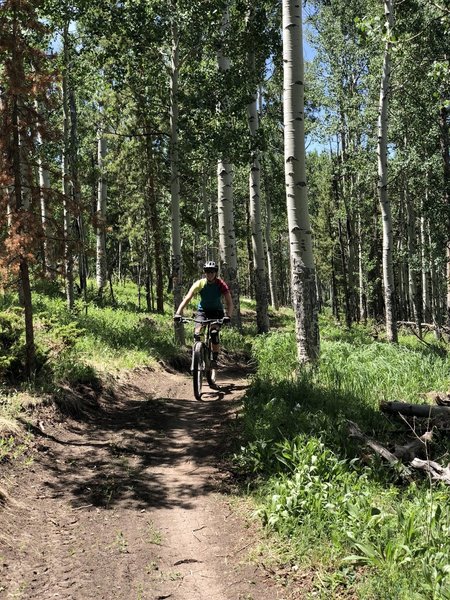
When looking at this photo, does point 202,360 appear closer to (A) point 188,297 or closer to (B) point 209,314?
(B) point 209,314

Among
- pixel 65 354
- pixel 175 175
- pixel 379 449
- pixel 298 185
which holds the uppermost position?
pixel 175 175

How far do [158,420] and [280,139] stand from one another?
2601 cm

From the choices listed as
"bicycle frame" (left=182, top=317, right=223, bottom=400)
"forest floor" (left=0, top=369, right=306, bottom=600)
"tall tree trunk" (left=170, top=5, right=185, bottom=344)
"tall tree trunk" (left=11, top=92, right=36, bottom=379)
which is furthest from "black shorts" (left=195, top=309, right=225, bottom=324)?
"tall tree trunk" (left=170, top=5, right=185, bottom=344)

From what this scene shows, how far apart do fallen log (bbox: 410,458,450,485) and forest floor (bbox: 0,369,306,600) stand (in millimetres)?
1625

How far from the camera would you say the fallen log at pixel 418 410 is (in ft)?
18.7

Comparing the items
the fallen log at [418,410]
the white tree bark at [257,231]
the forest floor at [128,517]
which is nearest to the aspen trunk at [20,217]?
the forest floor at [128,517]

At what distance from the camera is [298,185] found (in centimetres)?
830

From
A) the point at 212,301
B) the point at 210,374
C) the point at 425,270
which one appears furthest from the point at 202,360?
the point at 425,270

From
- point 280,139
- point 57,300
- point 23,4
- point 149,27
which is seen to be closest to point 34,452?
point 23,4

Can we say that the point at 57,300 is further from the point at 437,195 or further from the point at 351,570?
the point at 437,195

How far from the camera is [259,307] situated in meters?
16.6

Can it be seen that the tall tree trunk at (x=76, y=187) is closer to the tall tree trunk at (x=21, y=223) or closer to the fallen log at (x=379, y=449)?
the tall tree trunk at (x=21, y=223)

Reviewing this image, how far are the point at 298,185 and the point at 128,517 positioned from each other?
5.88 metres

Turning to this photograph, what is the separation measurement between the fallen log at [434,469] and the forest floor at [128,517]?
162 centimetres
